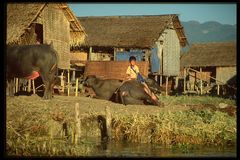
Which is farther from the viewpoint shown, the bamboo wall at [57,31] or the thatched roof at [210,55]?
the thatched roof at [210,55]

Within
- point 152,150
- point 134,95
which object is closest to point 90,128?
point 152,150

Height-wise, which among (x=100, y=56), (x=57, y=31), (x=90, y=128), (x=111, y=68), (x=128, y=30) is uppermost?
(x=128, y=30)

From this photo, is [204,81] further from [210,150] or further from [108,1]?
[108,1]

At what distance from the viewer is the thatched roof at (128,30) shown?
96.7ft

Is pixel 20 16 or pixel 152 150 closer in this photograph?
pixel 152 150

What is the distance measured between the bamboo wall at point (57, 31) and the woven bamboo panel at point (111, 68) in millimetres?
4340

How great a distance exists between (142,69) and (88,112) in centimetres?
1392

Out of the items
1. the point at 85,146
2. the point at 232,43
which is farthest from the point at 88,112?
the point at 232,43

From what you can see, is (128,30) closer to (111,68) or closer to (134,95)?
(111,68)

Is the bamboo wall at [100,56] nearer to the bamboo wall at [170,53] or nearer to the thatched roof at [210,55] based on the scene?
the bamboo wall at [170,53]

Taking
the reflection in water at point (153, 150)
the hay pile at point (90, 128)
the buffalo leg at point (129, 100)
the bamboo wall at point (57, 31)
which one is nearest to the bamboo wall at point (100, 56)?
the bamboo wall at point (57, 31)

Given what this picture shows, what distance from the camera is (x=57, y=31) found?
21.8 m

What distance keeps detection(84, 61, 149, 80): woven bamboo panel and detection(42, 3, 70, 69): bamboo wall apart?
4340 millimetres

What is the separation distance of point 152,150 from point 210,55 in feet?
96.4
